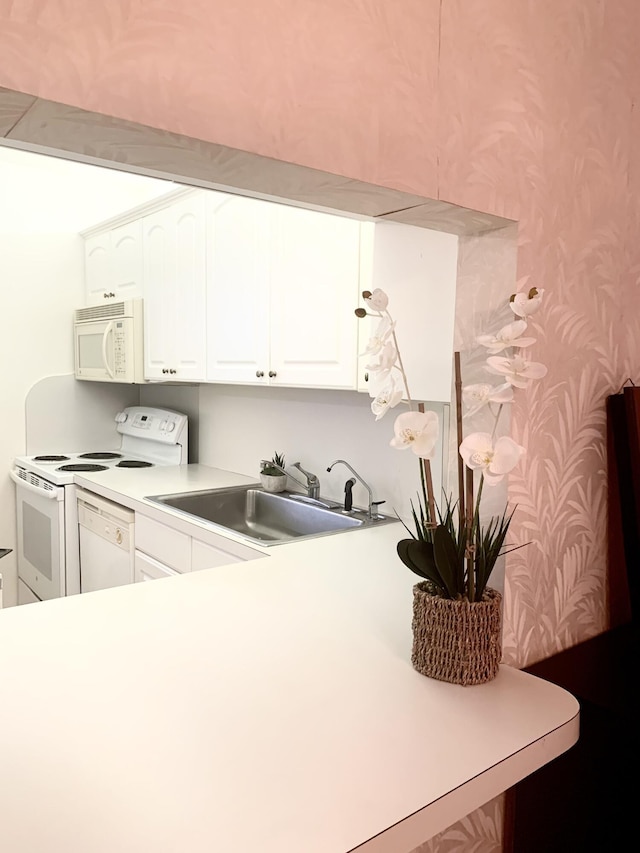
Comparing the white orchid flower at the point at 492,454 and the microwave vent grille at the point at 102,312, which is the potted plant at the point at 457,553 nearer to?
the white orchid flower at the point at 492,454

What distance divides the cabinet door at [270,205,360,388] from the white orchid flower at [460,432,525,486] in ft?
3.51

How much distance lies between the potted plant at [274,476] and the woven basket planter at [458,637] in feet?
5.40

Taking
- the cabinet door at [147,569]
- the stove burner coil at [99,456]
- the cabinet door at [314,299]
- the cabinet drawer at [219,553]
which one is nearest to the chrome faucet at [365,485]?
the cabinet door at [314,299]

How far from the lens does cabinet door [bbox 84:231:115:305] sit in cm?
345

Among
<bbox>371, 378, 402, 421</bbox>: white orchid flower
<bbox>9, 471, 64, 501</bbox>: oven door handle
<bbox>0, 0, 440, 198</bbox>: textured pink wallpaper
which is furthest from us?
<bbox>9, 471, 64, 501</bbox>: oven door handle

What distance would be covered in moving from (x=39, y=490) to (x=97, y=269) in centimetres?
134

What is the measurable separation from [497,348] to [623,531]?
0.61 m

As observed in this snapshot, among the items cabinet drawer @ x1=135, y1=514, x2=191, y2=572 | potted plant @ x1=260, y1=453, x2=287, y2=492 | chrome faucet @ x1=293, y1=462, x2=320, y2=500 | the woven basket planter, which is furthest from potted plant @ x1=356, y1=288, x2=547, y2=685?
potted plant @ x1=260, y1=453, x2=287, y2=492

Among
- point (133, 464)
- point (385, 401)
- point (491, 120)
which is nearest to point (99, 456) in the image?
point (133, 464)

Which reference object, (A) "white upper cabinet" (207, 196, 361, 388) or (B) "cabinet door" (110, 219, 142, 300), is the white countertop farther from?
(B) "cabinet door" (110, 219, 142, 300)

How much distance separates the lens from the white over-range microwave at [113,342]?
3.17 m

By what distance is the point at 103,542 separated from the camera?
271 cm

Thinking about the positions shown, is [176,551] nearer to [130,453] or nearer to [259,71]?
[130,453]

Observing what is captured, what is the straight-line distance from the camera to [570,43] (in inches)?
44.2
